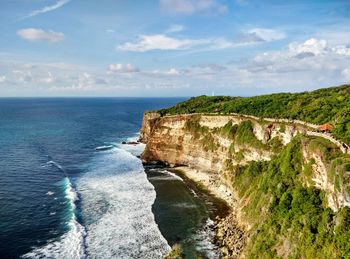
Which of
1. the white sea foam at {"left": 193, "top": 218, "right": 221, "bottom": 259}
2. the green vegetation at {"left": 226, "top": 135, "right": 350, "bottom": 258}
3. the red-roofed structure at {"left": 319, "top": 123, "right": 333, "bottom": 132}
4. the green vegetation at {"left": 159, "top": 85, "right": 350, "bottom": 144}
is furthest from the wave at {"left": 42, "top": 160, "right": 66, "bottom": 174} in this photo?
the red-roofed structure at {"left": 319, "top": 123, "right": 333, "bottom": 132}

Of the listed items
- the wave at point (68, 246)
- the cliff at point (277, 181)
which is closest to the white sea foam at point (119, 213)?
the wave at point (68, 246)

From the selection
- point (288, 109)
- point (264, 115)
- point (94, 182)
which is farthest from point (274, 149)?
point (94, 182)

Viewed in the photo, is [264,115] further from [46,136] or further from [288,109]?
[46,136]

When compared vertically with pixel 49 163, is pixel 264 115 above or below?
above

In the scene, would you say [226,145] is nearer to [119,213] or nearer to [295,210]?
[119,213]

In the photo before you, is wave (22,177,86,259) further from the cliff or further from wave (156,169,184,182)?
wave (156,169,184,182)

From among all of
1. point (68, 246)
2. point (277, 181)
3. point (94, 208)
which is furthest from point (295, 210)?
point (94, 208)
